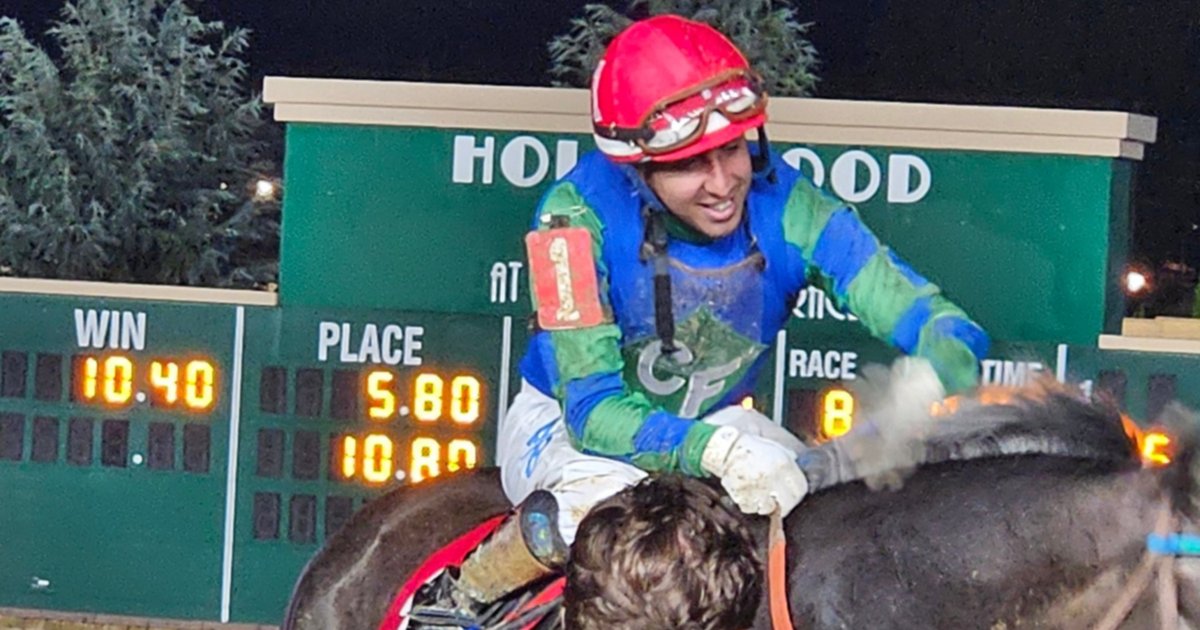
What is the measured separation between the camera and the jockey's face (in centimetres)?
259

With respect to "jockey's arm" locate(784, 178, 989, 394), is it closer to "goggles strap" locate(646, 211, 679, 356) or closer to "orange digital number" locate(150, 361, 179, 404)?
"goggles strap" locate(646, 211, 679, 356)

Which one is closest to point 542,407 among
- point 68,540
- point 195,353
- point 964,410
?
point 964,410

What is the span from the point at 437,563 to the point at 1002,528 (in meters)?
1.11

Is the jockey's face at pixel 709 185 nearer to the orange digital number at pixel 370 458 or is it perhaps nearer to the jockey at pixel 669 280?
the jockey at pixel 669 280

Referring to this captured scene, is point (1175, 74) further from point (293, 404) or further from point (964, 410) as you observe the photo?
point (964, 410)

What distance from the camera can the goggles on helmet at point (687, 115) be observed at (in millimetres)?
2557

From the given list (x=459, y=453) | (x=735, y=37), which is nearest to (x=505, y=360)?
(x=459, y=453)

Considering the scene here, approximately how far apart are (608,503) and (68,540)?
3.57 metres

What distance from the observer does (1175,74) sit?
645cm

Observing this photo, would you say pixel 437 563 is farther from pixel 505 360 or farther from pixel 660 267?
pixel 505 360

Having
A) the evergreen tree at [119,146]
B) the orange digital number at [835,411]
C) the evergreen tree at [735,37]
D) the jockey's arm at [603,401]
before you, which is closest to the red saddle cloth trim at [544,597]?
the jockey's arm at [603,401]

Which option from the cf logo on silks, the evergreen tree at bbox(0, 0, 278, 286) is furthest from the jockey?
the evergreen tree at bbox(0, 0, 278, 286)

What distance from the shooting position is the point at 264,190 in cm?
698

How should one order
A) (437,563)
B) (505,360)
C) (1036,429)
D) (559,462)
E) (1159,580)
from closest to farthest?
(1159,580), (1036,429), (559,462), (437,563), (505,360)
